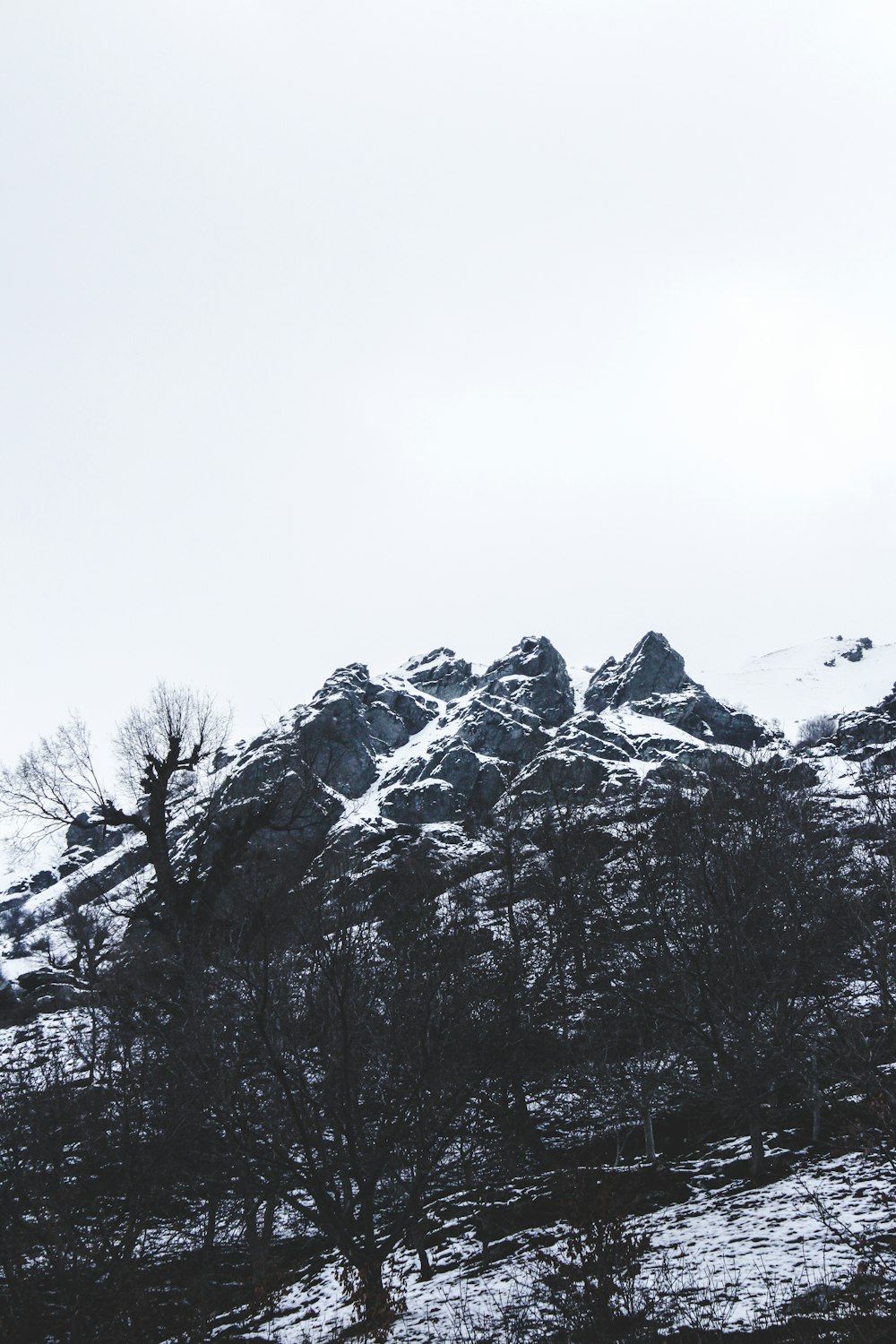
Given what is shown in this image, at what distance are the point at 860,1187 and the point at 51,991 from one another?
123 ft

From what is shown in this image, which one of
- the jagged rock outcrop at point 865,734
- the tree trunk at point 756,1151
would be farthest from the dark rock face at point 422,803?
the tree trunk at point 756,1151

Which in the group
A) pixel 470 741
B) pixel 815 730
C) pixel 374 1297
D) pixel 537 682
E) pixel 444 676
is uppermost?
pixel 444 676

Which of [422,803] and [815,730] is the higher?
[422,803]

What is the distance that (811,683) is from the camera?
173125 mm

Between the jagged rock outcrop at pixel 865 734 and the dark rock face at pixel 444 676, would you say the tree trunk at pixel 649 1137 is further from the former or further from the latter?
the dark rock face at pixel 444 676

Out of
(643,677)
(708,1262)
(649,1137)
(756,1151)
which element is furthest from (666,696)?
(708,1262)

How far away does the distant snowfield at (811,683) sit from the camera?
154 m

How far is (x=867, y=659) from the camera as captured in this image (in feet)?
593

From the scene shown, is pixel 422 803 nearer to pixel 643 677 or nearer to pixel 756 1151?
pixel 643 677

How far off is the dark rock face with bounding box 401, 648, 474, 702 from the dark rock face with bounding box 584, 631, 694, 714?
2462 cm

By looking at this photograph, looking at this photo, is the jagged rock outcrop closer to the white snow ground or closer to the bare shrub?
the bare shrub

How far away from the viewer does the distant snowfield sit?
15412 cm

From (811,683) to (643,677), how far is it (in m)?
77.6

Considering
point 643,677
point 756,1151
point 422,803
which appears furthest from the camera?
point 643,677
